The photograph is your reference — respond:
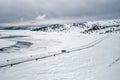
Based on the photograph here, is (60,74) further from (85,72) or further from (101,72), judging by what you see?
(101,72)

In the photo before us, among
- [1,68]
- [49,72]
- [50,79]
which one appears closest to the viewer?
[50,79]

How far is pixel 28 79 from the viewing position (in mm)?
15523

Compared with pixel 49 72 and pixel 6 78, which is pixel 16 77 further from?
pixel 49 72

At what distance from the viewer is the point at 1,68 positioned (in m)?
21.1

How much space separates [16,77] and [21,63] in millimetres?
7447

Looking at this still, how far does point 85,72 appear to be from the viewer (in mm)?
17312

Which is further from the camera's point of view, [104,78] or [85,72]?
[85,72]

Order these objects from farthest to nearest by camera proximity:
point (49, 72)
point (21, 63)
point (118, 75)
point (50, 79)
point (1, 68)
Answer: point (21, 63), point (1, 68), point (49, 72), point (118, 75), point (50, 79)

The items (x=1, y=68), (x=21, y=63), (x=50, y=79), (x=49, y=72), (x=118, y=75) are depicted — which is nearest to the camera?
(x=50, y=79)

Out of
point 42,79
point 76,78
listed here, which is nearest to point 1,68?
point 42,79

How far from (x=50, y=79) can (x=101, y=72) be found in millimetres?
6467

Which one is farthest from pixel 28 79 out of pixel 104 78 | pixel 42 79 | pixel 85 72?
pixel 104 78

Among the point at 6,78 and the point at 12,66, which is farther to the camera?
the point at 12,66

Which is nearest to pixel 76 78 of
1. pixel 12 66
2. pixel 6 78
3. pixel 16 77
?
pixel 16 77
